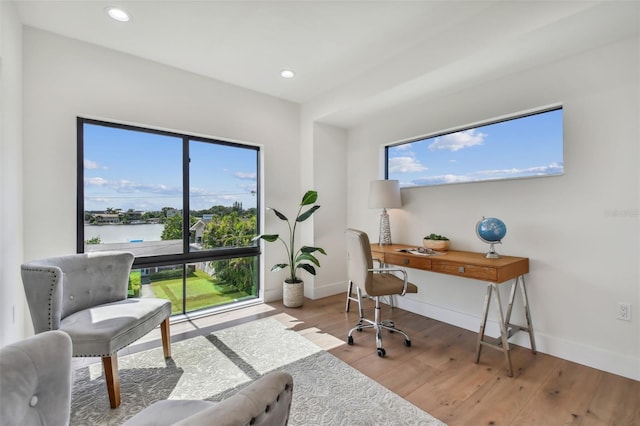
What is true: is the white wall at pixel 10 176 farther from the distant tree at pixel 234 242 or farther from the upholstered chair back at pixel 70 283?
the distant tree at pixel 234 242

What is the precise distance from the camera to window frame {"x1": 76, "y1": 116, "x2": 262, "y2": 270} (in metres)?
2.68

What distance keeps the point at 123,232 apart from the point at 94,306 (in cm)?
95

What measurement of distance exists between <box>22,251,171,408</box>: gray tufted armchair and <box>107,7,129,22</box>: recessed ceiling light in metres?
1.87

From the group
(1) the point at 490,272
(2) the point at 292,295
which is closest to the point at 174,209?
(2) the point at 292,295

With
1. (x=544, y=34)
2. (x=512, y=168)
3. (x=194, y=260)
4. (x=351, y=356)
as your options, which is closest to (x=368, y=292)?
(x=351, y=356)

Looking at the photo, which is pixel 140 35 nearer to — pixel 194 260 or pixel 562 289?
pixel 194 260

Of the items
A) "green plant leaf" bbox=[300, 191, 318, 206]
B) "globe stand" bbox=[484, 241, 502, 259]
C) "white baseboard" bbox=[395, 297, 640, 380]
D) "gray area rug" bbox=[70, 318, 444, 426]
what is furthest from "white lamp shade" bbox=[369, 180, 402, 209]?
"gray area rug" bbox=[70, 318, 444, 426]

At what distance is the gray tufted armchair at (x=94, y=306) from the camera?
1.75 meters

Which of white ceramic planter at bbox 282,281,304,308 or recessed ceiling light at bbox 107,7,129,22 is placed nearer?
recessed ceiling light at bbox 107,7,129,22

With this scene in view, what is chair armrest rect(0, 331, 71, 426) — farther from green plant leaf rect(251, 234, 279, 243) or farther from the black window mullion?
green plant leaf rect(251, 234, 279, 243)

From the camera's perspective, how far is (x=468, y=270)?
2439mm

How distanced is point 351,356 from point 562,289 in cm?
182

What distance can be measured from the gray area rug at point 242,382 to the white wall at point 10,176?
0.68 m

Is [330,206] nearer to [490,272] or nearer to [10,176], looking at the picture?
[490,272]
